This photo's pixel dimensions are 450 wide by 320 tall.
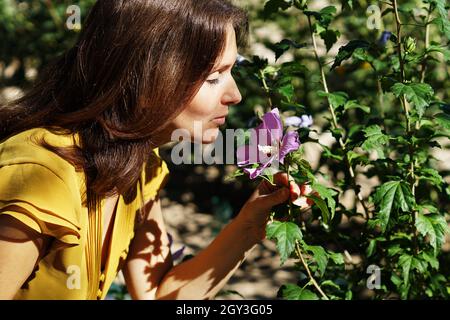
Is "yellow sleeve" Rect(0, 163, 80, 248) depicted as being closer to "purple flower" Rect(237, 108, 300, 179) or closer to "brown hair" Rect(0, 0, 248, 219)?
"brown hair" Rect(0, 0, 248, 219)

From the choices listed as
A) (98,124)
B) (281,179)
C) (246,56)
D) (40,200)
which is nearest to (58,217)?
(40,200)

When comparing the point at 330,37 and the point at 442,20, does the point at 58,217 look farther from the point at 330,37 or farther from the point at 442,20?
the point at 442,20

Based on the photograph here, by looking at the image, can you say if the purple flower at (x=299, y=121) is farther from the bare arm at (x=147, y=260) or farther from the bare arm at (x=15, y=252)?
the bare arm at (x=15, y=252)

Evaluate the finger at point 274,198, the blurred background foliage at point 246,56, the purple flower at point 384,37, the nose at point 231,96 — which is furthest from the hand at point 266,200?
the blurred background foliage at point 246,56

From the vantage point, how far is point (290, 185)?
5.22ft

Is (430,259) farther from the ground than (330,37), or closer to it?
closer to it

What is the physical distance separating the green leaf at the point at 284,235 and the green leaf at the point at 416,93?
0.39 m

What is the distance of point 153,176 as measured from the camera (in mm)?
2121

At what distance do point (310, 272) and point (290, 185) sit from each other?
0.40 m

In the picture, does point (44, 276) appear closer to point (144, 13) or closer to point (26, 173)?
point (26, 173)

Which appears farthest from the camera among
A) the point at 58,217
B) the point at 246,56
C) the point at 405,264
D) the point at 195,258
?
the point at 246,56

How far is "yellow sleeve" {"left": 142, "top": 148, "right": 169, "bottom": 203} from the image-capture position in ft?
6.83

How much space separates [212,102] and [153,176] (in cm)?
52

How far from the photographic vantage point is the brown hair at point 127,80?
1.64 metres
